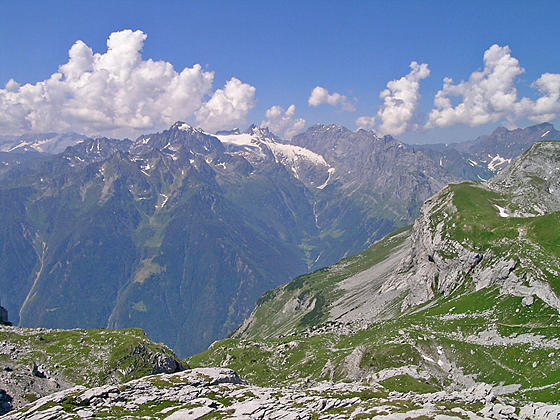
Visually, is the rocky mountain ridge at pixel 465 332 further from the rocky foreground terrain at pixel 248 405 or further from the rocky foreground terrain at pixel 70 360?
A: the rocky foreground terrain at pixel 70 360

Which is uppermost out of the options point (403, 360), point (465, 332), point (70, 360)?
point (70, 360)

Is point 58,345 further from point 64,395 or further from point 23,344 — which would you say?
point 64,395

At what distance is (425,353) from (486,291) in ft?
132

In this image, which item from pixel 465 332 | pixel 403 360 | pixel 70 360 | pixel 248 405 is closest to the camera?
pixel 248 405

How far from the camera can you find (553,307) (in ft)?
340

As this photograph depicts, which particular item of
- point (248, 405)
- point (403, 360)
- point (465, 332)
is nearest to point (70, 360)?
point (248, 405)

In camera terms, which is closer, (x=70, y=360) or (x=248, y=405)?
(x=248, y=405)

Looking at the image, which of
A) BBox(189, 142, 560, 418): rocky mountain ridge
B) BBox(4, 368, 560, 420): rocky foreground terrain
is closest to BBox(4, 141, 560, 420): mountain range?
BBox(4, 368, 560, 420): rocky foreground terrain

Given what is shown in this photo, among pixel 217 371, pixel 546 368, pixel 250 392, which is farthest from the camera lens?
pixel 546 368

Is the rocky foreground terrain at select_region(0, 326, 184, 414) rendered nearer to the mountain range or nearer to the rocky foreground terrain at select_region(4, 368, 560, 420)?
the mountain range

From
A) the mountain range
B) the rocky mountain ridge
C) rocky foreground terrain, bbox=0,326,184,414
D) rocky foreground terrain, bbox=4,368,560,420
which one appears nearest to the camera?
rocky foreground terrain, bbox=4,368,560,420

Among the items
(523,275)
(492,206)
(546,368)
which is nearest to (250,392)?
(546,368)

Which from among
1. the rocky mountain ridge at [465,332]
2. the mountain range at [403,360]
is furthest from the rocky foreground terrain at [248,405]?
the rocky mountain ridge at [465,332]

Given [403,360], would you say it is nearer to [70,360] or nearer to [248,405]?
[248,405]
